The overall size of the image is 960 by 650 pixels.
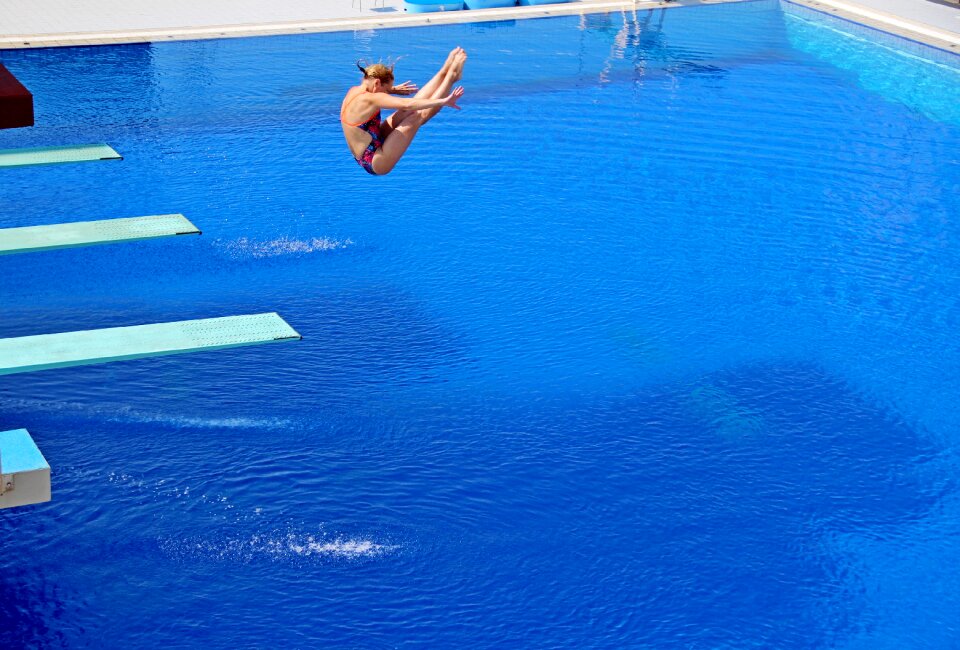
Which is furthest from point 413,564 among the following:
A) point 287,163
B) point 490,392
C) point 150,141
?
point 150,141

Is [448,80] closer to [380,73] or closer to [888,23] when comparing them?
[380,73]

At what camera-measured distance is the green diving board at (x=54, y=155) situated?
8.69 meters

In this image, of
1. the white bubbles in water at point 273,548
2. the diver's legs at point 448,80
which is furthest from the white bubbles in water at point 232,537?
the diver's legs at point 448,80

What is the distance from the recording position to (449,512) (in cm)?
680

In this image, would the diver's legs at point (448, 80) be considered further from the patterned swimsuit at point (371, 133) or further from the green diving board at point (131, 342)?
the green diving board at point (131, 342)

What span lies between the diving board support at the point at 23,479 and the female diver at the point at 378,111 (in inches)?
119

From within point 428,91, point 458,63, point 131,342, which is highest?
point 458,63

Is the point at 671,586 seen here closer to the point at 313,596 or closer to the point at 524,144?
the point at 313,596

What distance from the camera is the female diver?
7.34 m

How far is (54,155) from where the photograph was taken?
29.3ft

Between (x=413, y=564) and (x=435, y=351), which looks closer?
(x=413, y=564)

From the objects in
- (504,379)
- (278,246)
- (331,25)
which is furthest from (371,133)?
(331,25)

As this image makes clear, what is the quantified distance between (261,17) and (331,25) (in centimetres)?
116

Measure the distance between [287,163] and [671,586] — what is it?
700 centimetres
